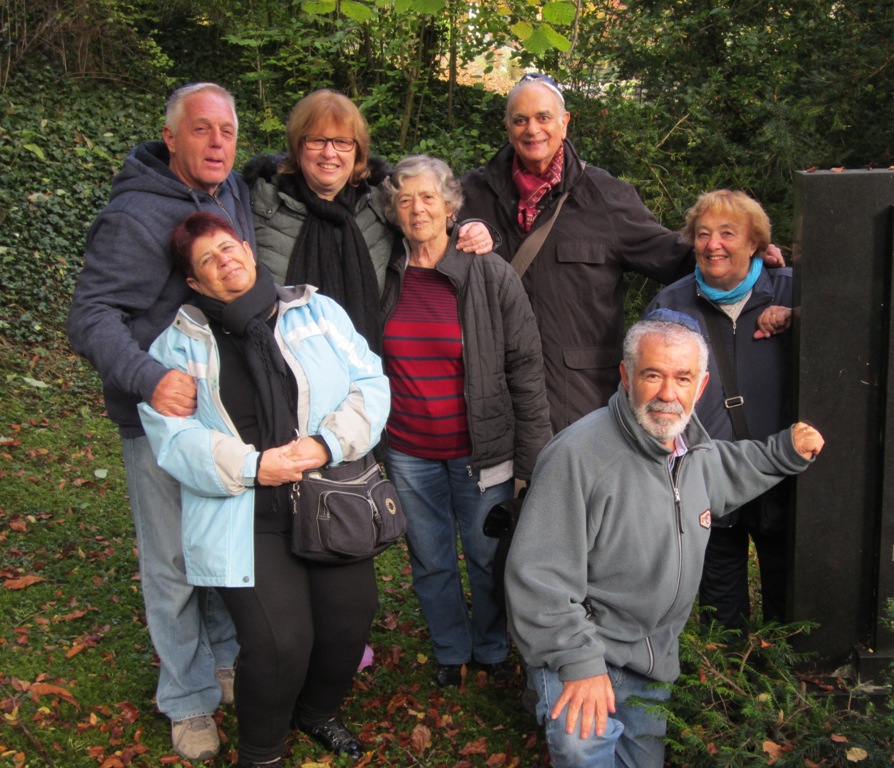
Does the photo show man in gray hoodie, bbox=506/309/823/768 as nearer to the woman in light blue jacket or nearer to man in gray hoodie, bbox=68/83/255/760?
the woman in light blue jacket

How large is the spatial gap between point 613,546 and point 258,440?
1.24 meters

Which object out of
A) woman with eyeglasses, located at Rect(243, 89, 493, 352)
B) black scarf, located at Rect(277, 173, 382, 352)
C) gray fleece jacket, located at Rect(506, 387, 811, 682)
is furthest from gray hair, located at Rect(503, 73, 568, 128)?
gray fleece jacket, located at Rect(506, 387, 811, 682)

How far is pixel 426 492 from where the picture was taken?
13.5ft

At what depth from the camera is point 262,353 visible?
3301mm

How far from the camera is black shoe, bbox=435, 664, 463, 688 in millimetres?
4367

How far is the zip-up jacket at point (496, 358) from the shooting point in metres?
3.88

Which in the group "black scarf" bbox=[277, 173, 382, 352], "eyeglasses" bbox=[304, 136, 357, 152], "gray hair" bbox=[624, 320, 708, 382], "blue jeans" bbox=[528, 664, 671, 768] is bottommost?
"blue jeans" bbox=[528, 664, 671, 768]

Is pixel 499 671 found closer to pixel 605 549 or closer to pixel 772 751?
pixel 605 549

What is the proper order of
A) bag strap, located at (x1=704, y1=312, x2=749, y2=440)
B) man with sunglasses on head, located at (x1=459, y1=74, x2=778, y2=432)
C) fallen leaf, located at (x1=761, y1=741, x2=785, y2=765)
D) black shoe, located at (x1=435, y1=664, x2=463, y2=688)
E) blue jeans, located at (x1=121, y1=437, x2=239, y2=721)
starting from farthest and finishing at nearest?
black shoe, located at (x1=435, y1=664, x2=463, y2=688) → man with sunglasses on head, located at (x1=459, y1=74, x2=778, y2=432) → bag strap, located at (x1=704, y1=312, x2=749, y2=440) → blue jeans, located at (x1=121, y1=437, x2=239, y2=721) → fallen leaf, located at (x1=761, y1=741, x2=785, y2=765)

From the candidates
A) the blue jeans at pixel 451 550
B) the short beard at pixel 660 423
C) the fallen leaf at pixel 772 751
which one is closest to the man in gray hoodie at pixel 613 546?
the short beard at pixel 660 423

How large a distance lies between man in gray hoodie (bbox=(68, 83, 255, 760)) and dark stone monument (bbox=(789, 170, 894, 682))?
7.02ft

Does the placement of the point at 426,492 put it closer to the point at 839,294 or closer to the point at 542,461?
the point at 542,461


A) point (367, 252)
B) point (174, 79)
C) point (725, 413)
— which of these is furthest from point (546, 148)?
point (174, 79)

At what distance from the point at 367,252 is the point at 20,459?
424 cm
